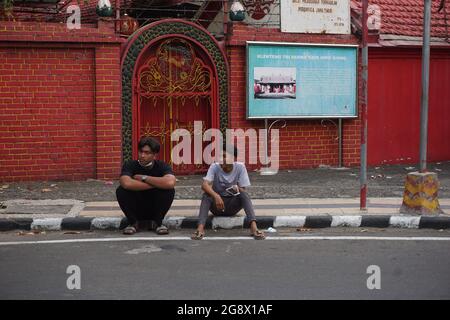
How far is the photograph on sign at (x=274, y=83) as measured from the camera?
14094 mm

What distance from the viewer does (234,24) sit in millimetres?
13984

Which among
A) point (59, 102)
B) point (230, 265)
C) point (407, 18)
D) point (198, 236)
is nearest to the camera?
point (230, 265)

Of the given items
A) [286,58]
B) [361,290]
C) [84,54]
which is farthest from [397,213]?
[84,54]

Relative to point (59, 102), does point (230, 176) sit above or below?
below

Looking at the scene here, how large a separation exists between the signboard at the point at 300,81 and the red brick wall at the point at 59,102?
279 cm

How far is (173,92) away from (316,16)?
3350 millimetres

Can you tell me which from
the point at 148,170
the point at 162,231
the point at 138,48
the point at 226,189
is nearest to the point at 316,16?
the point at 138,48

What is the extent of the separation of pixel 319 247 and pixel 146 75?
661cm

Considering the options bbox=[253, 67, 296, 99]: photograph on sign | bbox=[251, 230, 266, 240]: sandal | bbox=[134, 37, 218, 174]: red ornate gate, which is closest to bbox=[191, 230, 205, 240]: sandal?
bbox=[251, 230, 266, 240]: sandal

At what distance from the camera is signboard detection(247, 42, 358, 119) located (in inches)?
554

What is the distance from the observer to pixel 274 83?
14.2 metres

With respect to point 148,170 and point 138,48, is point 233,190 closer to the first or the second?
point 148,170

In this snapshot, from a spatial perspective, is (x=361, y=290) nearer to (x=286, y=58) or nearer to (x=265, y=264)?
(x=265, y=264)

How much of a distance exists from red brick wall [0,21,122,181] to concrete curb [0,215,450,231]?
12.6ft
